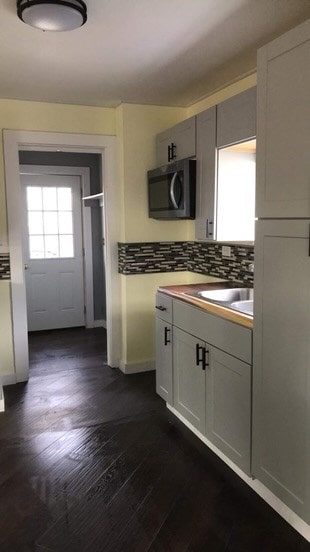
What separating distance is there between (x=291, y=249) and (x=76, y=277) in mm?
4024

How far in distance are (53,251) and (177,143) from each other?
2581 mm

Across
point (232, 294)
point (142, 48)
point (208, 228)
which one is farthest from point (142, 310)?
point (142, 48)

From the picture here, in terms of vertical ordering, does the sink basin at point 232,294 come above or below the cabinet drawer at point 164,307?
above

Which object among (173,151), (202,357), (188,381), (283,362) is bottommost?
(188,381)

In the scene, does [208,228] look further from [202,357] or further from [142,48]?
[142,48]

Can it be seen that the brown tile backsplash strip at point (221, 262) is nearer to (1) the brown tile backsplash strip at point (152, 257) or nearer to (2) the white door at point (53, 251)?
(1) the brown tile backsplash strip at point (152, 257)

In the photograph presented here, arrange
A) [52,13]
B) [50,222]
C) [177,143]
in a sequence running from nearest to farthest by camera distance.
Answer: [52,13] → [177,143] → [50,222]

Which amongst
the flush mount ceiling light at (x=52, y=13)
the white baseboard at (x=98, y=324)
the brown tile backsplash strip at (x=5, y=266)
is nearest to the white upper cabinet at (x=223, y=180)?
the flush mount ceiling light at (x=52, y=13)

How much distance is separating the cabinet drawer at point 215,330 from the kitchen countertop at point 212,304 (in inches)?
0.9

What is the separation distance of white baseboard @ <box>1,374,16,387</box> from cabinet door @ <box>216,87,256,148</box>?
250 cm

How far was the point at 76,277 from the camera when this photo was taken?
18.0 feet

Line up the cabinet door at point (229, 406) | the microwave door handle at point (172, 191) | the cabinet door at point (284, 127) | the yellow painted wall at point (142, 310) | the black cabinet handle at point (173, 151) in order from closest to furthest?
the cabinet door at point (284, 127) → the cabinet door at point (229, 406) → the microwave door handle at point (172, 191) → the black cabinet handle at point (173, 151) → the yellow painted wall at point (142, 310)

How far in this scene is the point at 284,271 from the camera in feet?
5.98

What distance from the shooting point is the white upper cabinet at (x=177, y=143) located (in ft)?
10.1
